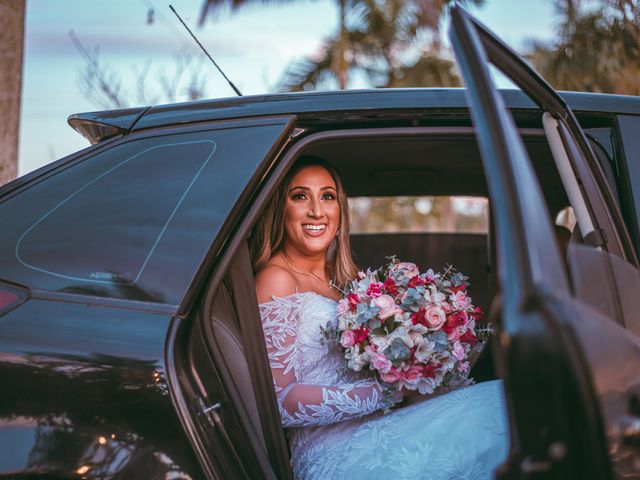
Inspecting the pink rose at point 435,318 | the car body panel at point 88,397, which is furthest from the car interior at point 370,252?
the pink rose at point 435,318

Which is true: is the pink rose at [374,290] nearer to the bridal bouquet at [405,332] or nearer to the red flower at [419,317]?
the bridal bouquet at [405,332]

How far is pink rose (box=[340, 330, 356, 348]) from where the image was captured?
90.7 inches

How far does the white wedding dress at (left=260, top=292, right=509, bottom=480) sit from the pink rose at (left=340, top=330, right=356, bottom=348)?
0.13 m

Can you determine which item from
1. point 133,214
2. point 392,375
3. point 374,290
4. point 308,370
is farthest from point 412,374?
point 133,214

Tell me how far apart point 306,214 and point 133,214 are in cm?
109

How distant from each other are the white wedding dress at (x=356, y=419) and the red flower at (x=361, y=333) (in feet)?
0.48

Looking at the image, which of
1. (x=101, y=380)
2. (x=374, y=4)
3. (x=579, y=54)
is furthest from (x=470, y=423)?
(x=374, y=4)

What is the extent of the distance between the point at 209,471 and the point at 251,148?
829mm

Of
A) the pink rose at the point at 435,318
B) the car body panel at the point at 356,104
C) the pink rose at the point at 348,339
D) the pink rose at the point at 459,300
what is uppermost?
the car body panel at the point at 356,104

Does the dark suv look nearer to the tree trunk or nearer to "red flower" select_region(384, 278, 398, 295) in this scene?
"red flower" select_region(384, 278, 398, 295)

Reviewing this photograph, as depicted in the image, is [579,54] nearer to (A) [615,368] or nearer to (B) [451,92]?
(B) [451,92]

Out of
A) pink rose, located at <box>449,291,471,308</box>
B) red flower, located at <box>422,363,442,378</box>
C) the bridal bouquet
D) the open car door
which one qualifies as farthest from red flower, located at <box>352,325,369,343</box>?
the open car door

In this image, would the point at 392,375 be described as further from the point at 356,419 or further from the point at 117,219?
the point at 117,219

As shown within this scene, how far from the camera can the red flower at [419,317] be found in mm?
2291
